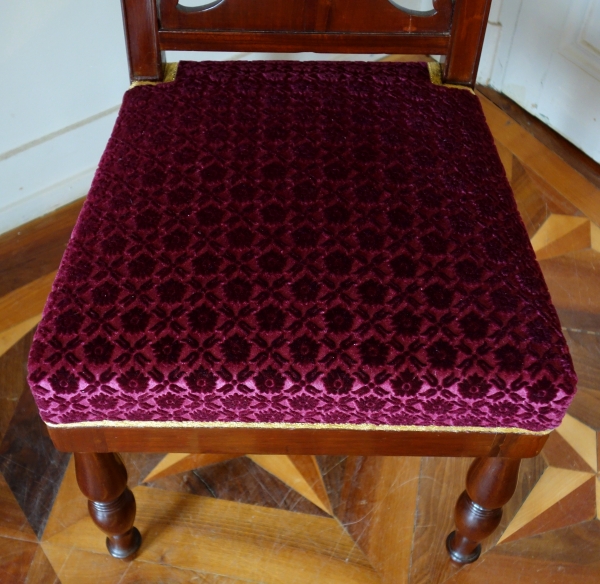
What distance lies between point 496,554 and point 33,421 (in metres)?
0.63

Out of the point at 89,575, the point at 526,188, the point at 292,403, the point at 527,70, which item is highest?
the point at 292,403

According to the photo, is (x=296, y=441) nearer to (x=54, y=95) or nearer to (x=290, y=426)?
(x=290, y=426)

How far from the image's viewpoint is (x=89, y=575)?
0.82 m

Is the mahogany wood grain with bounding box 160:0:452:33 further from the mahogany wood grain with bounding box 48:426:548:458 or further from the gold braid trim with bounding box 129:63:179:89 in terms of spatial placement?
the mahogany wood grain with bounding box 48:426:548:458

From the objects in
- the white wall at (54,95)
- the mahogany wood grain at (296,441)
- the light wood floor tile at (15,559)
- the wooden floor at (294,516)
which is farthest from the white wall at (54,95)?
the mahogany wood grain at (296,441)

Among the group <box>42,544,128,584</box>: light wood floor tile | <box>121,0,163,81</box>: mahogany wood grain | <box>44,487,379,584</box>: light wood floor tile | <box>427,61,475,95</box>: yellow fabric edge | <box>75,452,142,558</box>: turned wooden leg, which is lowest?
<box>42,544,128,584</box>: light wood floor tile

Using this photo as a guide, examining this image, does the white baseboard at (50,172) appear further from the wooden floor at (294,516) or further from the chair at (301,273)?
the chair at (301,273)

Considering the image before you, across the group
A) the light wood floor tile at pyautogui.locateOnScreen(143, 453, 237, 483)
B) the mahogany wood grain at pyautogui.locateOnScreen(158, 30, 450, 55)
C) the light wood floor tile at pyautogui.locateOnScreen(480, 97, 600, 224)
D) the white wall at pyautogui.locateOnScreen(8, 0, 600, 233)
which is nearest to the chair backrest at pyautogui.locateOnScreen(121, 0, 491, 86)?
the mahogany wood grain at pyautogui.locateOnScreen(158, 30, 450, 55)

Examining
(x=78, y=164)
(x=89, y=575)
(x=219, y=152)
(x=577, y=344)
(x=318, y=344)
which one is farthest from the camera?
(x=78, y=164)

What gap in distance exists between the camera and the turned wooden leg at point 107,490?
2.17 feet

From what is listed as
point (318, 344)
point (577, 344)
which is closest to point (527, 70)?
point (577, 344)

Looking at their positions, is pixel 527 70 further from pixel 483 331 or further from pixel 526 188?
pixel 483 331

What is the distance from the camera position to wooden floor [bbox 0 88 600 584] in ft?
2.74

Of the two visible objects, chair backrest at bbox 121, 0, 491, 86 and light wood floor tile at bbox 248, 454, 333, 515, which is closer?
chair backrest at bbox 121, 0, 491, 86
